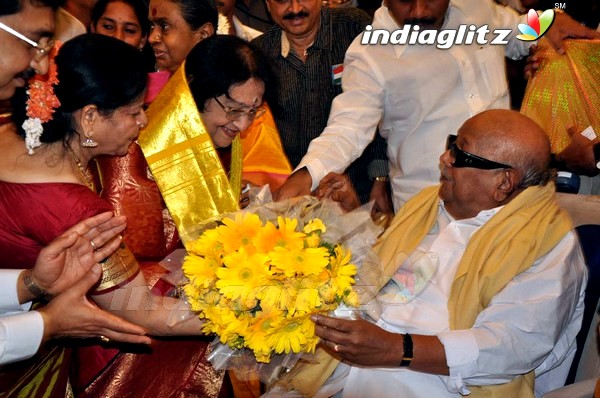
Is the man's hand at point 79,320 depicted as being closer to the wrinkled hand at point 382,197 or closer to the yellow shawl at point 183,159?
the yellow shawl at point 183,159

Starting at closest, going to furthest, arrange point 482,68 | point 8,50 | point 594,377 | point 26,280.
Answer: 1. point 8,50
2. point 26,280
3. point 594,377
4. point 482,68

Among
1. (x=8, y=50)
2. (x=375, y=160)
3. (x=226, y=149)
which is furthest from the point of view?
(x=375, y=160)

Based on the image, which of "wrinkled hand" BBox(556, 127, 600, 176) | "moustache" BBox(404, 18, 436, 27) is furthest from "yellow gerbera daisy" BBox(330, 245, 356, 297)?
"wrinkled hand" BBox(556, 127, 600, 176)

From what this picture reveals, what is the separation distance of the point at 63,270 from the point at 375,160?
8.50ft

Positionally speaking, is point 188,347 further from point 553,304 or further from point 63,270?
point 553,304

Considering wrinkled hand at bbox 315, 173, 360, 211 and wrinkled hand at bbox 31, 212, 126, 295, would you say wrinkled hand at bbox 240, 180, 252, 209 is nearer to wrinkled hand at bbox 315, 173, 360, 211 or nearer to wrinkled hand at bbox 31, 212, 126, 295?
wrinkled hand at bbox 315, 173, 360, 211

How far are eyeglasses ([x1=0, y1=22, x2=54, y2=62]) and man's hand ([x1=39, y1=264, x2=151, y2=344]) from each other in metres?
0.76

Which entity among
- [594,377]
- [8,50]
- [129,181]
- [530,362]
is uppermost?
[8,50]

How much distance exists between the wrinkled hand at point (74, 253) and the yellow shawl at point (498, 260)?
845 millimetres

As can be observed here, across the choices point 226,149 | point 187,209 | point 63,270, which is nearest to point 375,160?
point 226,149

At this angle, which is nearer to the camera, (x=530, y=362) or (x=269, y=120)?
(x=530, y=362)

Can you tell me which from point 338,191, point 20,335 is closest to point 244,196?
point 338,191

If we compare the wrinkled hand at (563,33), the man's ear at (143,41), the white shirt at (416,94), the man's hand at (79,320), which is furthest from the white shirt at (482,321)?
the man's ear at (143,41)

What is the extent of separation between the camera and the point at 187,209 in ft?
10.5
